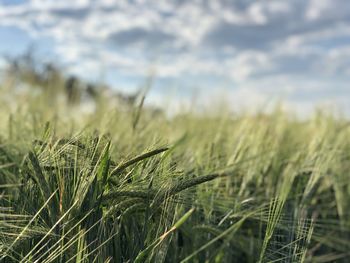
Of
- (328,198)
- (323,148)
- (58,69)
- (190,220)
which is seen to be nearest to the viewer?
(190,220)

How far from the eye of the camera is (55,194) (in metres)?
1.07

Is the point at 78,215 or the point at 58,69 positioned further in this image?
the point at 58,69

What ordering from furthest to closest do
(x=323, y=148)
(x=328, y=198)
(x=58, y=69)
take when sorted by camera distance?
1. (x=58, y=69)
2. (x=328, y=198)
3. (x=323, y=148)

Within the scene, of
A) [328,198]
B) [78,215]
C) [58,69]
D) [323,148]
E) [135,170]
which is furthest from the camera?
[58,69]

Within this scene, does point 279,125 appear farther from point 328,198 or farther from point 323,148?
point 323,148

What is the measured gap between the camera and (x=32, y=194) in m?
1.13

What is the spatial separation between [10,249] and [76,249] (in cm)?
14

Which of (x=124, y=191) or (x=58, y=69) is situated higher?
(x=124, y=191)

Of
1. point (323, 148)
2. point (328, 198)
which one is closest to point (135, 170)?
point (323, 148)

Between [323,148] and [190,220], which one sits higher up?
[190,220]

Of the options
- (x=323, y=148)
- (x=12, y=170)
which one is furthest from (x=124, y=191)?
(x=323, y=148)

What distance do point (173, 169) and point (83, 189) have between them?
25 cm

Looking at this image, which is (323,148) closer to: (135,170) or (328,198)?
(328,198)

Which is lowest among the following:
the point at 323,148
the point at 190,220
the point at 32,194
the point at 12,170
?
the point at 323,148
